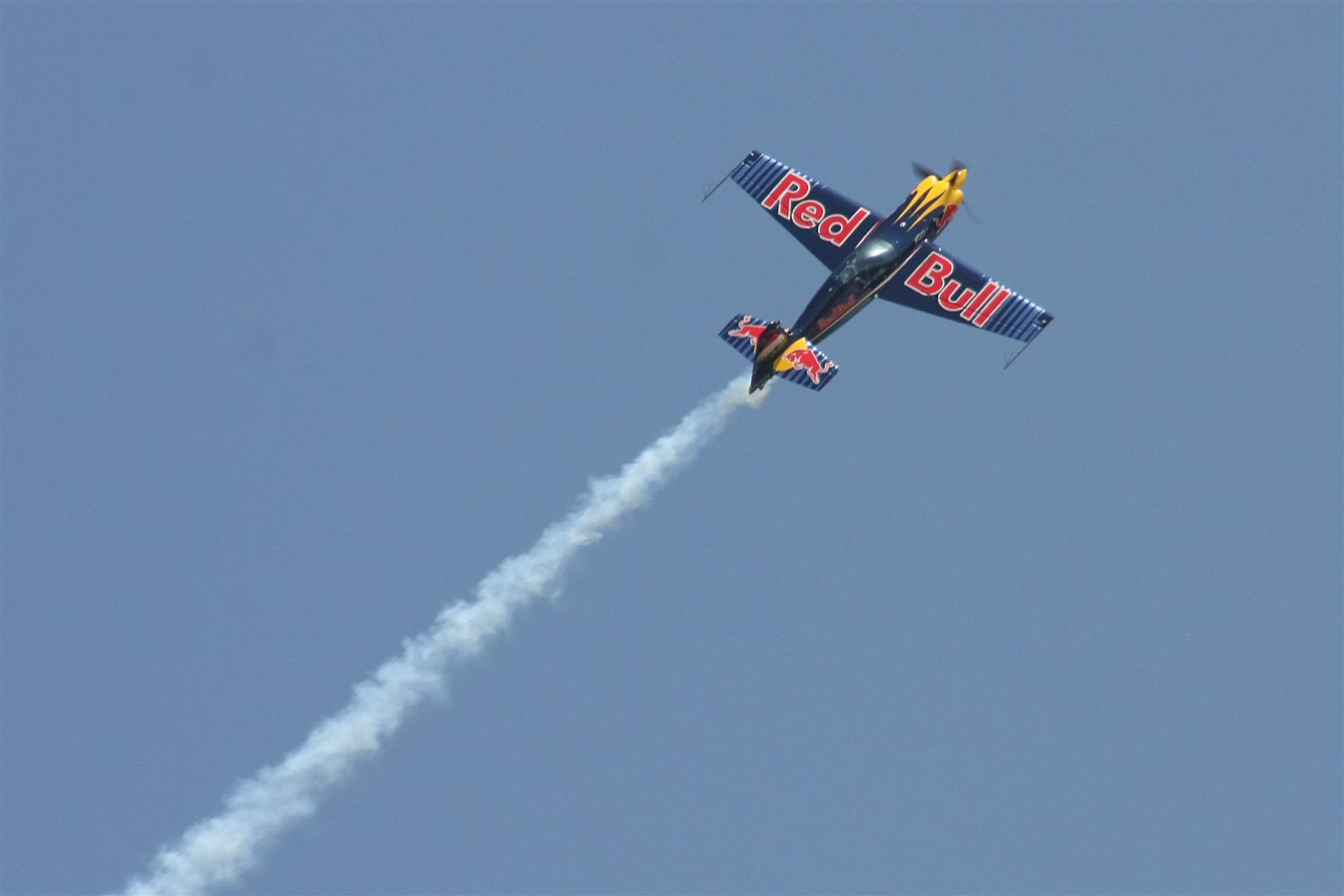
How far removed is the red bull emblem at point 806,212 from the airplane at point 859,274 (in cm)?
3

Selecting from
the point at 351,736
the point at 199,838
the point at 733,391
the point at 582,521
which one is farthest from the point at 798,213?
the point at 199,838

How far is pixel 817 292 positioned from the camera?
82188 millimetres

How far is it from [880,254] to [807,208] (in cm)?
510

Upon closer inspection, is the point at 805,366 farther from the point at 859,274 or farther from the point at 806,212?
the point at 806,212

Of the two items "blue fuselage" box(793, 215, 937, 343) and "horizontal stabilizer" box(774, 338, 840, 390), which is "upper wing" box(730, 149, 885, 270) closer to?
"blue fuselage" box(793, 215, 937, 343)

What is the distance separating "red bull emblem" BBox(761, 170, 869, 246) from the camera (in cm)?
8606

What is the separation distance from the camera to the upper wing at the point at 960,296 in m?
82.6

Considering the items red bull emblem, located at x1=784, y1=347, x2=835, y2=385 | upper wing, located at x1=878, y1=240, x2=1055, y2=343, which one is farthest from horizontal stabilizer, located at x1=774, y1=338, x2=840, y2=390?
upper wing, located at x1=878, y1=240, x2=1055, y2=343

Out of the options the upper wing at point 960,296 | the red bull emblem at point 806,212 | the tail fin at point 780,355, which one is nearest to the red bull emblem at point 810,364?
the tail fin at point 780,355

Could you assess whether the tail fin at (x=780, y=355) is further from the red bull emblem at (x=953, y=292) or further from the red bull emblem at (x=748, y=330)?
the red bull emblem at (x=953, y=292)

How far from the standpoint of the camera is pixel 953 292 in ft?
275

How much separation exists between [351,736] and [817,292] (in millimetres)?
21499

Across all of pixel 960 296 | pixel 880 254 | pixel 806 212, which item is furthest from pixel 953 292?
pixel 806 212

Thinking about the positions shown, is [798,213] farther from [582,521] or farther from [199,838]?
[199,838]
